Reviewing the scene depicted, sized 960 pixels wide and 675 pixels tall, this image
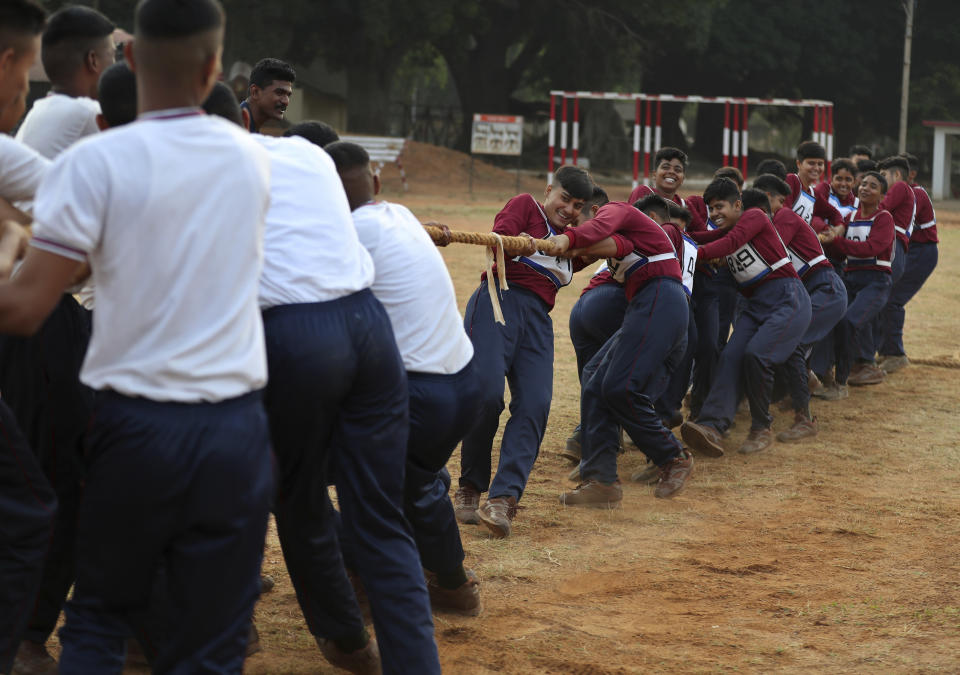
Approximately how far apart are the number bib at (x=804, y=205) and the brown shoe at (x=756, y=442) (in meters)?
2.22

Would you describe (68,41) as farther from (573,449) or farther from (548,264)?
(573,449)

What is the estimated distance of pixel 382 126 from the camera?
110ft

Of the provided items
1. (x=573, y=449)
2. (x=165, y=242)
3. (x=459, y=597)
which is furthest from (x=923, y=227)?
(x=165, y=242)

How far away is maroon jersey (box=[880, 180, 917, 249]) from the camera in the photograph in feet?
35.2

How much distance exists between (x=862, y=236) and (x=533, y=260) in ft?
16.0

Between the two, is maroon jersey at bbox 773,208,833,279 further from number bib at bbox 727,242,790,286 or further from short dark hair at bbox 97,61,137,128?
short dark hair at bbox 97,61,137,128

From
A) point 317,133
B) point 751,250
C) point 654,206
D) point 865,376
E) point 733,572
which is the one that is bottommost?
point 733,572

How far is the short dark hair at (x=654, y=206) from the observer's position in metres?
7.43

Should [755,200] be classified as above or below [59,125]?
below

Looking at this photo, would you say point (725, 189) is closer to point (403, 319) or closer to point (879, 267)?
point (879, 267)

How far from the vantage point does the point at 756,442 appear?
26.4 ft

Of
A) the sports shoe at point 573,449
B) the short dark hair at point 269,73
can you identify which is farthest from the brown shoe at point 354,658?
the sports shoe at point 573,449

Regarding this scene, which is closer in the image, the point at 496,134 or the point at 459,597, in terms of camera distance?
the point at 459,597

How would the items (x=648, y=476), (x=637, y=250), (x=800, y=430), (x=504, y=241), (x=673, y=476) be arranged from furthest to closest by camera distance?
(x=800, y=430)
(x=648, y=476)
(x=673, y=476)
(x=637, y=250)
(x=504, y=241)
